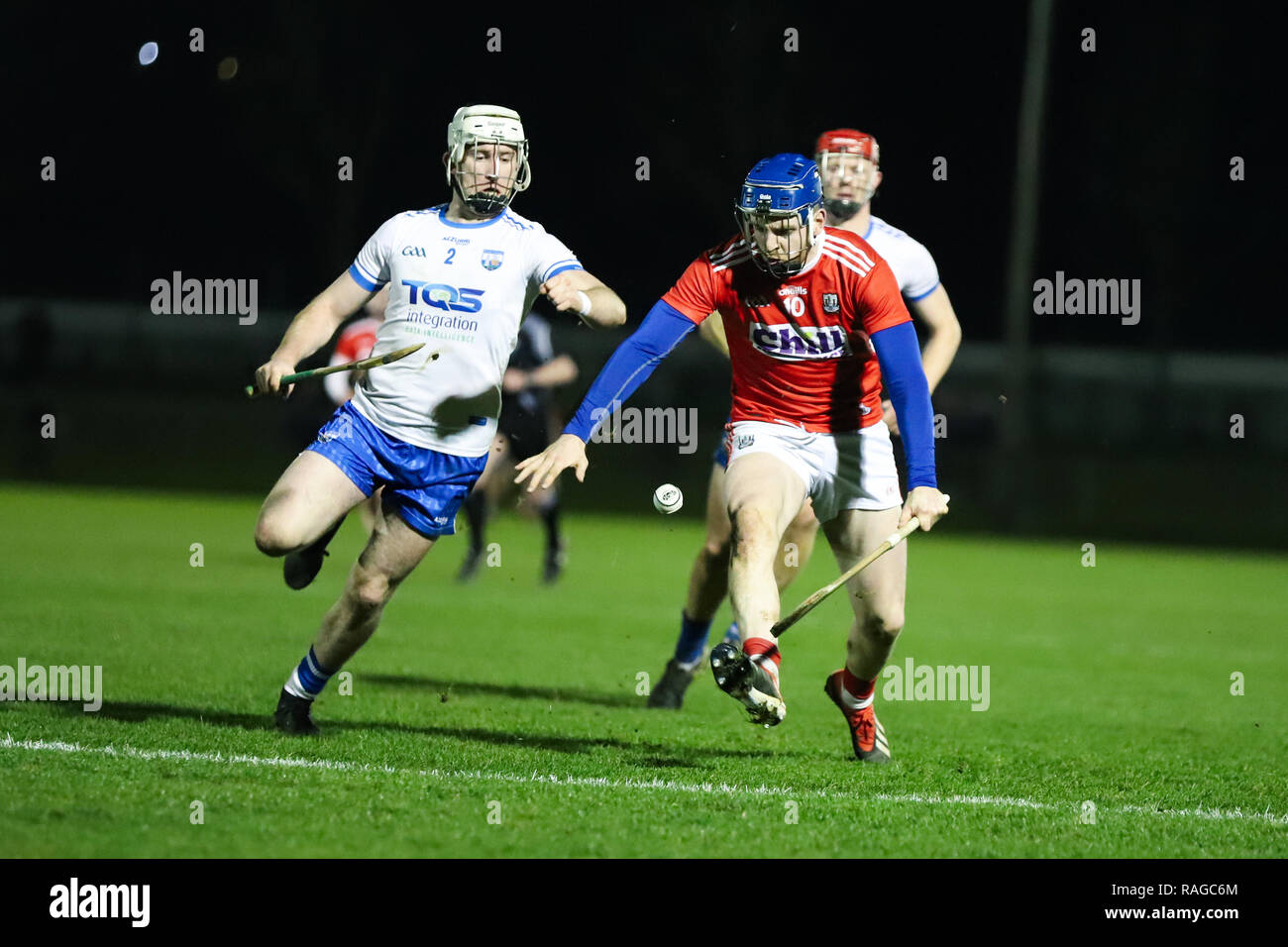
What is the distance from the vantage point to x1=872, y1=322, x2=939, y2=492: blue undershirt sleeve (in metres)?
6.05

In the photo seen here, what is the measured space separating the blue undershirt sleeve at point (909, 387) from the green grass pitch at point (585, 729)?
120 centimetres

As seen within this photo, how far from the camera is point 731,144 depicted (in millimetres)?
33094

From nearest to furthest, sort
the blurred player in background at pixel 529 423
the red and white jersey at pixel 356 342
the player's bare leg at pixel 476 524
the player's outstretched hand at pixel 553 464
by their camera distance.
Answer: the player's outstretched hand at pixel 553 464 → the red and white jersey at pixel 356 342 → the blurred player in background at pixel 529 423 → the player's bare leg at pixel 476 524

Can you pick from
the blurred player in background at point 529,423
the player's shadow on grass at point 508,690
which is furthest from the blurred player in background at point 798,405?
the blurred player in background at point 529,423

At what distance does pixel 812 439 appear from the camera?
21.1 ft

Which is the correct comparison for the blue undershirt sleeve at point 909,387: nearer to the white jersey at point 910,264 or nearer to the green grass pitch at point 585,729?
the green grass pitch at point 585,729

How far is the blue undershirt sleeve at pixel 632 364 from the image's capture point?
6113mm

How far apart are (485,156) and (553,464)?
141cm

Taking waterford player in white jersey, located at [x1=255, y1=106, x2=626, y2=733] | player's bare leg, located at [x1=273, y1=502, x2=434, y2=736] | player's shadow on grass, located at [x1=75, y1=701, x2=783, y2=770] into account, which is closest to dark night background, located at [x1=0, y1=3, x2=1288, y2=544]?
player's shadow on grass, located at [x1=75, y1=701, x2=783, y2=770]

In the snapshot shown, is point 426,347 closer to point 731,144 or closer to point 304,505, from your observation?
point 304,505


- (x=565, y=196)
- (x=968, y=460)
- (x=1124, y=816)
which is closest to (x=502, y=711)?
(x=1124, y=816)

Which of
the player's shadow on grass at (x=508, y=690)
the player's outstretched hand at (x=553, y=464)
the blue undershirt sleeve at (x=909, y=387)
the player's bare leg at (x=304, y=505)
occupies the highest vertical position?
the blue undershirt sleeve at (x=909, y=387)
